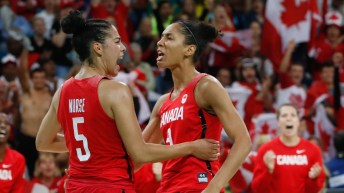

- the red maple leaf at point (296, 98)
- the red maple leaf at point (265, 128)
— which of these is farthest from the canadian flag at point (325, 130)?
the red maple leaf at point (265, 128)

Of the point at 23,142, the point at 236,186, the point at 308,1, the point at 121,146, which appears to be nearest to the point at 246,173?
the point at 236,186

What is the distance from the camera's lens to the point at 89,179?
471 centimetres

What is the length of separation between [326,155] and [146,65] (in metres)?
2.73

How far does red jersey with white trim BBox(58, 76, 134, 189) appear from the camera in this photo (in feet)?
15.3

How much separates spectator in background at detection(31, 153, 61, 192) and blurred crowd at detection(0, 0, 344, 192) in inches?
0.4

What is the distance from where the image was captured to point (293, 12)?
12016 millimetres

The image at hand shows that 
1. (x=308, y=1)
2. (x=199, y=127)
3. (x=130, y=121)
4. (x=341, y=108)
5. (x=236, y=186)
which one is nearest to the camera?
(x=130, y=121)

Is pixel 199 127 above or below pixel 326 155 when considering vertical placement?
above

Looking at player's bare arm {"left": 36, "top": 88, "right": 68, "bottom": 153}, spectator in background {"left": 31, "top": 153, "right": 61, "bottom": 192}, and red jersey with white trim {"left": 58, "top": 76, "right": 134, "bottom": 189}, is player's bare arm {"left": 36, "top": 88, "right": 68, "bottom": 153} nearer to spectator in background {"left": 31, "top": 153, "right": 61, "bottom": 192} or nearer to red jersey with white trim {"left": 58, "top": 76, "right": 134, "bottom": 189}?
red jersey with white trim {"left": 58, "top": 76, "right": 134, "bottom": 189}

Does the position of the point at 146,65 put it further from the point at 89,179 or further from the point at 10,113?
the point at 89,179

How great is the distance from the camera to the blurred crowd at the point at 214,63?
1003 centimetres

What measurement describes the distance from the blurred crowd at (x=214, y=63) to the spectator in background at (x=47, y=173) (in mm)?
11

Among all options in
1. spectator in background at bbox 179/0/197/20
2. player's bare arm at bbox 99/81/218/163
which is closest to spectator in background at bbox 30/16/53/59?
spectator in background at bbox 179/0/197/20

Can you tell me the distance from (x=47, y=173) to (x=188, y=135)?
4.14m
